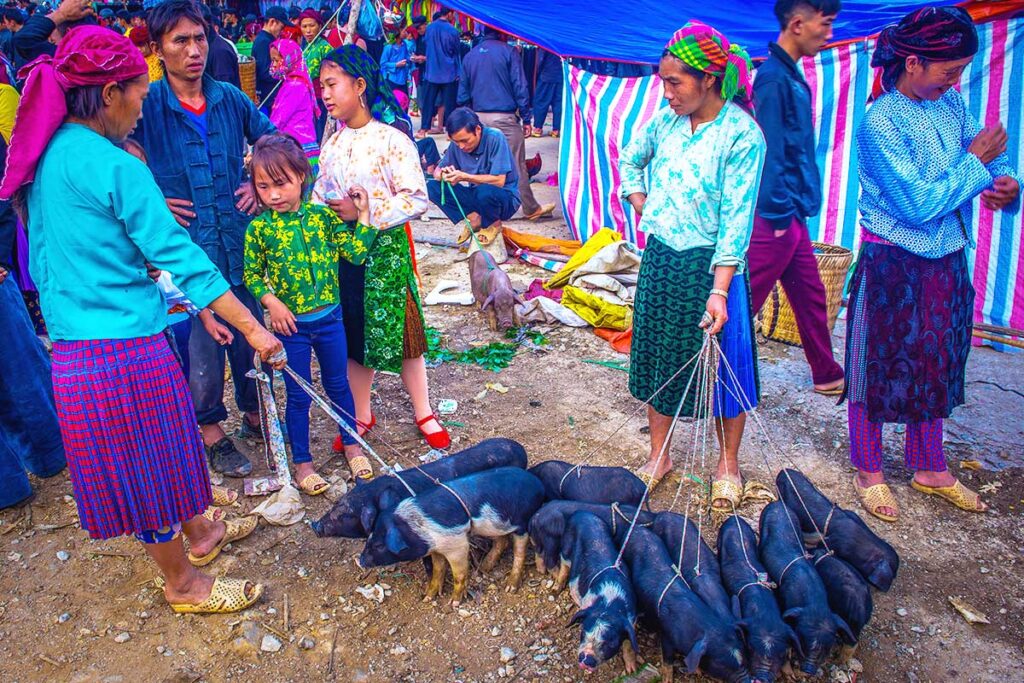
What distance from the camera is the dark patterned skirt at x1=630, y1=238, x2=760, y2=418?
3.22 metres

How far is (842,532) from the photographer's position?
3.00 meters

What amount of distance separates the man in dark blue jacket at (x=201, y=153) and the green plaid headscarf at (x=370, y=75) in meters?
0.55

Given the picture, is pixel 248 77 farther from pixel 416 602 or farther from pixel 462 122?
pixel 416 602

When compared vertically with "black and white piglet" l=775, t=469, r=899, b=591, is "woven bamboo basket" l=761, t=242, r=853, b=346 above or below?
above

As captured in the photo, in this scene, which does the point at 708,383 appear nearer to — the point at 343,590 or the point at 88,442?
the point at 343,590

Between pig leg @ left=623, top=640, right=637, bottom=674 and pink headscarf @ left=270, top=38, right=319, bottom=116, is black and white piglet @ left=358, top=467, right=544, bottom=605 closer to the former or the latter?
pig leg @ left=623, top=640, right=637, bottom=674

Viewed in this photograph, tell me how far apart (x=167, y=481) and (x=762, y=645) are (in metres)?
2.08

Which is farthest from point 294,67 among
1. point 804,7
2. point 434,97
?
point 434,97

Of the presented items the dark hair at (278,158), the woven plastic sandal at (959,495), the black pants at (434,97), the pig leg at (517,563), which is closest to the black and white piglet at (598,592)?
the pig leg at (517,563)

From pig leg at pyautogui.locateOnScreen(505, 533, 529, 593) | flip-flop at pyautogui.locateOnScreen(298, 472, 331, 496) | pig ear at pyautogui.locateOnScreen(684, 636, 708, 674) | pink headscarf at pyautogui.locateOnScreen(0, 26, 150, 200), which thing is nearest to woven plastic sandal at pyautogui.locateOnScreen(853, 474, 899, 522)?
pig ear at pyautogui.locateOnScreen(684, 636, 708, 674)

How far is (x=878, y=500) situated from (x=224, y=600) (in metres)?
2.93

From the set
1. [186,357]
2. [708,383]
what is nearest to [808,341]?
[708,383]

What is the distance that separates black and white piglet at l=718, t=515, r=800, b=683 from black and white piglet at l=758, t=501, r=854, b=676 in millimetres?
40

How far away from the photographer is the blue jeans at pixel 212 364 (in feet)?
12.3
